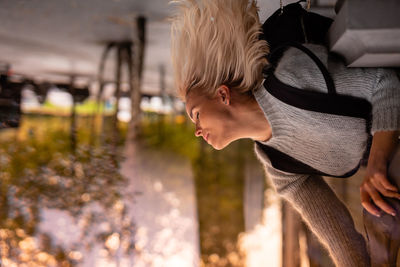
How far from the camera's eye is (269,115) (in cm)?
36

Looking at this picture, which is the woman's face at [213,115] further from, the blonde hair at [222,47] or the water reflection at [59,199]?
the water reflection at [59,199]

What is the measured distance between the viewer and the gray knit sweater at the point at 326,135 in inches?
11.1

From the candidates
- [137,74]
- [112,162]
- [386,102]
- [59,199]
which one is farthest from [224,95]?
[59,199]

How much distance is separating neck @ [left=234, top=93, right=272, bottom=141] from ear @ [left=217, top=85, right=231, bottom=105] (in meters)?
0.02

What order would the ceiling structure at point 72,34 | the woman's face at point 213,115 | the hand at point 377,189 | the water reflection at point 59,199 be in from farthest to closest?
the water reflection at point 59,199
the ceiling structure at point 72,34
the woman's face at point 213,115
the hand at point 377,189

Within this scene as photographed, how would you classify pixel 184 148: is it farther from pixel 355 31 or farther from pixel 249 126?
pixel 355 31

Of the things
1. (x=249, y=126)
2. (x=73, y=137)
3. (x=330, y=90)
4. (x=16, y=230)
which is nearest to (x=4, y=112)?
(x=73, y=137)

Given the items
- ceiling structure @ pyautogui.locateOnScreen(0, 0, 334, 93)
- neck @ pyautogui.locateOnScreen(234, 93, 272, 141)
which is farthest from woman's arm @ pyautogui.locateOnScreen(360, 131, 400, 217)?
ceiling structure @ pyautogui.locateOnScreen(0, 0, 334, 93)

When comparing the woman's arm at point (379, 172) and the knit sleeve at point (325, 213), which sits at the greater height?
the woman's arm at point (379, 172)

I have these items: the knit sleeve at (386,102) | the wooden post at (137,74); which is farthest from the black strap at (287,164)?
the wooden post at (137,74)

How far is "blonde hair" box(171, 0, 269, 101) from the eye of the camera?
13.6 inches

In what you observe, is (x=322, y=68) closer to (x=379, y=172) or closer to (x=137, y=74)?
(x=379, y=172)

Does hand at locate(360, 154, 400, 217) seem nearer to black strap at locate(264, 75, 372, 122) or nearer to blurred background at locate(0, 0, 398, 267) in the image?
black strap at locate(264, 75, 372, 122)

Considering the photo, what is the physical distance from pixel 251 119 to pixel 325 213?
6.0 inches
